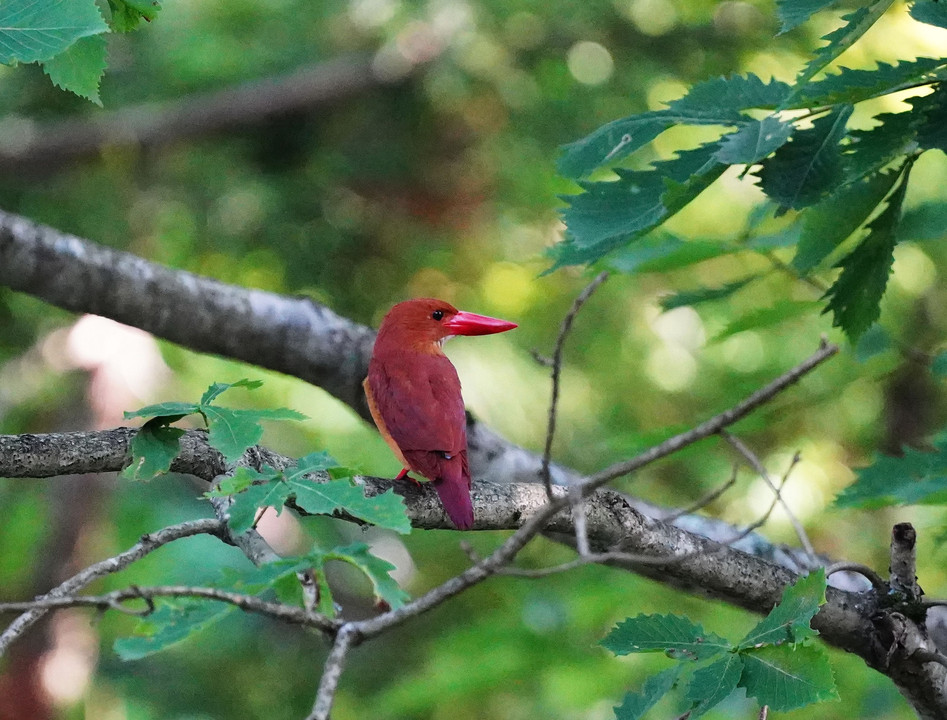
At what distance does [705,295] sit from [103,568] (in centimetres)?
149

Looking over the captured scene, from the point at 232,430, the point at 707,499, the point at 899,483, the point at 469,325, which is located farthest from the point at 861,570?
the point at 469,325

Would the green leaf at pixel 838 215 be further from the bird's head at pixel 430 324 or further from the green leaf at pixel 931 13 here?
the bird's head at pixel 430 324

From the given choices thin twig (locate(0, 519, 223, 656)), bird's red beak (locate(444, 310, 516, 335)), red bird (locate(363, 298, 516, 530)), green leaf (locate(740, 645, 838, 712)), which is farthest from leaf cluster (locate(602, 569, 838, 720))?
bird's red beak (locate(444, 310, 516, 335))

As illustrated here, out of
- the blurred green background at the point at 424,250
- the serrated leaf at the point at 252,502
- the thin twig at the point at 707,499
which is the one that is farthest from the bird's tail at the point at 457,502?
the blurred green background at the point at 424,250

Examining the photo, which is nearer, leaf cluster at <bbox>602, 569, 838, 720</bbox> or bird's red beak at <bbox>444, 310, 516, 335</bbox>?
leaf cluster at <bbox>602, 569, 838, 720</bbox>

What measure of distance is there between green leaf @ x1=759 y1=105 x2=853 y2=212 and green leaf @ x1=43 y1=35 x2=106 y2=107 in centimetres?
102

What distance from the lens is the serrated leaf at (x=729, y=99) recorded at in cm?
146

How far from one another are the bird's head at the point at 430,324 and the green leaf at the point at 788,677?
1.55 meters

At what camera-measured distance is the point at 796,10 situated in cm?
138

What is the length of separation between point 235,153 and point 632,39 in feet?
6.04

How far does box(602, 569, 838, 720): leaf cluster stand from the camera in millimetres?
1273

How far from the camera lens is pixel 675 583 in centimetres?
231

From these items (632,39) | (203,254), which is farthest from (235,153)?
(632,39)

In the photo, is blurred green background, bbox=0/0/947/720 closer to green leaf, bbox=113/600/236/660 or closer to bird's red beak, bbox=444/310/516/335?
bird's red beak, bbox=444/310/516/335
